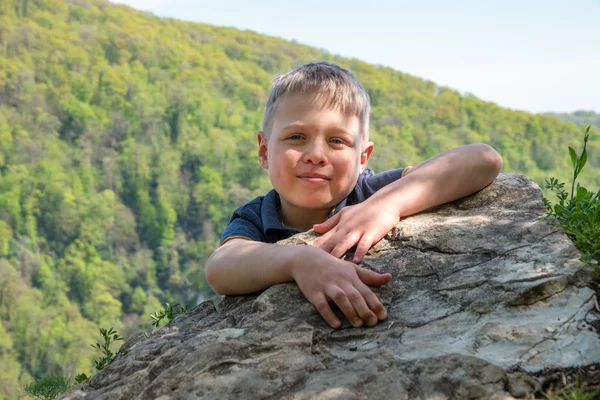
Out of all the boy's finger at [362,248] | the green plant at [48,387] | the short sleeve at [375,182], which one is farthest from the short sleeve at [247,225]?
the green plant at [48,387]

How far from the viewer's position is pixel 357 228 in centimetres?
240

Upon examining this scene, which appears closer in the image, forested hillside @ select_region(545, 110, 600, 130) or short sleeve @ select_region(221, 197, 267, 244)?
short sleeve @ select_region(221, 197, 267, 244)

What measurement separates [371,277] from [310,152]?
81 centimetres

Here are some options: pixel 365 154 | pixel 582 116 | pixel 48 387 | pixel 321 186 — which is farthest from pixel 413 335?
pixel 582 116

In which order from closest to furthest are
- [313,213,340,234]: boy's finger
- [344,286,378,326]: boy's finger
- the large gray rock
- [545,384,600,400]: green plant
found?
[545,384,600,400]: green plant < the large gray rock < [344,286,378,326]: boy's finger < [313,213,340,234]: boy's finger

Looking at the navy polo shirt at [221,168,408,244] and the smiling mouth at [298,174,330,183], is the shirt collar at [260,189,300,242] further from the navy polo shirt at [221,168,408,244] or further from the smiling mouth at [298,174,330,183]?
the smiling mouth at [298,174,330,183]

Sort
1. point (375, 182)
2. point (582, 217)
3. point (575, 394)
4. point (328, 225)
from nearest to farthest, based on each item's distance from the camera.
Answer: point (575, 394) → point (582, 217) → point (328, 225) → point (375, 182)

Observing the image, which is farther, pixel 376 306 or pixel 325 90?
pixel 325 90

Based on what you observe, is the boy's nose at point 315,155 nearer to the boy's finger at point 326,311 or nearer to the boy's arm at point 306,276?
the boy's arm at point 306,276

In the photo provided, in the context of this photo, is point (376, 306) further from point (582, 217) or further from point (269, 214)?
point (269, 214)

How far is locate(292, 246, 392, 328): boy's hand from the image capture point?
1.95 metres

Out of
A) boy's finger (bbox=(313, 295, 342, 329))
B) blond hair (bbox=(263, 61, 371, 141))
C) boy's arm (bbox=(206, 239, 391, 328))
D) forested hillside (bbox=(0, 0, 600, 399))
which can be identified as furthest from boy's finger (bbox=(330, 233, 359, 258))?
forested hillside (bbox=(0, 0, 600, 399))

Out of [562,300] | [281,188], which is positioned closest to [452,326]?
[562,300]

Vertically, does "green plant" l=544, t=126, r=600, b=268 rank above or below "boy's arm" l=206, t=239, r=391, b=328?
above
